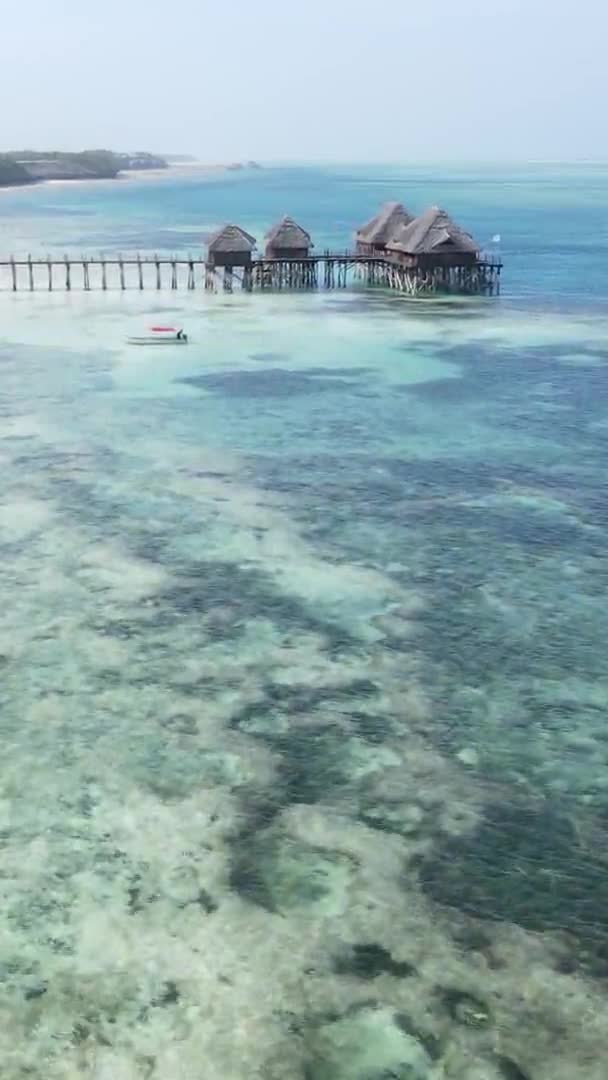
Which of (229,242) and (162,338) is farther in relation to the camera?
(229,242)

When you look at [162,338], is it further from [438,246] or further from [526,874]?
[526,874]

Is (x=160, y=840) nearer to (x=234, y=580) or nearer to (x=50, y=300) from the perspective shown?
(x=234, y=580)

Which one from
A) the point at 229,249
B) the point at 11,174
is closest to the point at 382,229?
the point at 229,249

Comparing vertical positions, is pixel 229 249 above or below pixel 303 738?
above

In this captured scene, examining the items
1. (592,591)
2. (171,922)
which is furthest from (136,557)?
(171,922)

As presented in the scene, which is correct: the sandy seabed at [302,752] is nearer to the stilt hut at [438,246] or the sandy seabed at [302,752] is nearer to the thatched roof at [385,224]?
the stilt hut at [438,246]
